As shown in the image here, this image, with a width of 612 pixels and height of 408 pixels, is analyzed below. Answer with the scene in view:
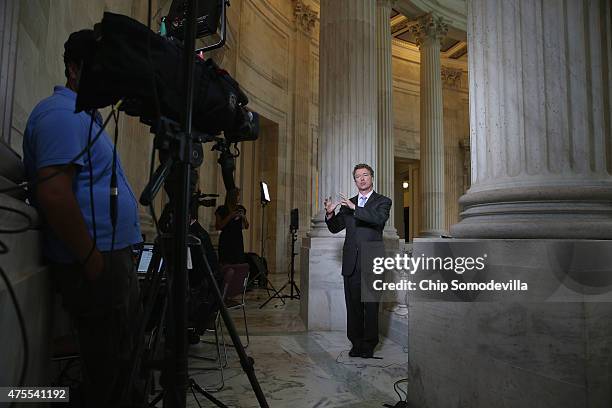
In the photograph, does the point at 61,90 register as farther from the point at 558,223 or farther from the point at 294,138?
the point at 294,138

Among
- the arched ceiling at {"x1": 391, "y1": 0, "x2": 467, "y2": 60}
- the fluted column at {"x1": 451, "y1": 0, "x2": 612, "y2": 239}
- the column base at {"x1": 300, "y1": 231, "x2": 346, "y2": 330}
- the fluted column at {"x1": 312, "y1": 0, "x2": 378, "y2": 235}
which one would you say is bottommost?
the column base at {"x1": 300, "y1": 231, "x2": 346, "y2": 330}

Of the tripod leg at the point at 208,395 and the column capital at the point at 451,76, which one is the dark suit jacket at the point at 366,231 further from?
the column capital at the point at 451,76

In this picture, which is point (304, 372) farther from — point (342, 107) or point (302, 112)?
point (302, 112)

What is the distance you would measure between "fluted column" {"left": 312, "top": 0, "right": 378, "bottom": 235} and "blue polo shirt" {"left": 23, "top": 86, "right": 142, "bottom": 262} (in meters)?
4.21

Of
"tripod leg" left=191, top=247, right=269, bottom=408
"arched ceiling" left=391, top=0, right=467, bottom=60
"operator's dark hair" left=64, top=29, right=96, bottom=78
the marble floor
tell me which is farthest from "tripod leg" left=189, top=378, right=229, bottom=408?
"arched ceiling" left=391, top=0, right=467, bottom=60

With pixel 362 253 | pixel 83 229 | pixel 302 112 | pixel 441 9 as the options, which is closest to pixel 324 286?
pixel 362 253

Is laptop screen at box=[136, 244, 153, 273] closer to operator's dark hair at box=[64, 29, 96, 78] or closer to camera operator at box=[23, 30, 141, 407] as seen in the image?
camera operator at box=[23, 30, 141, 407]

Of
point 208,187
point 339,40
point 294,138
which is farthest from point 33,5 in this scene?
point 294,138

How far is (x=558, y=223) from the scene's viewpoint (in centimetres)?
210

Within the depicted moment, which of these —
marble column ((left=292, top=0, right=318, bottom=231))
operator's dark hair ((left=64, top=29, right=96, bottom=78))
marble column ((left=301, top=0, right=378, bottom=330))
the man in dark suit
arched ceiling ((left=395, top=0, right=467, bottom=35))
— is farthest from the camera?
marble column ((left=292, top=0, right=318, bottom=231))

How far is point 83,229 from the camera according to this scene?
1582 mm

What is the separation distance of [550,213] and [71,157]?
233cm

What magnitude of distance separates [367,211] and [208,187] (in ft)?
19.3

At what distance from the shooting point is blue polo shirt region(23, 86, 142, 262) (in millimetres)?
1613
